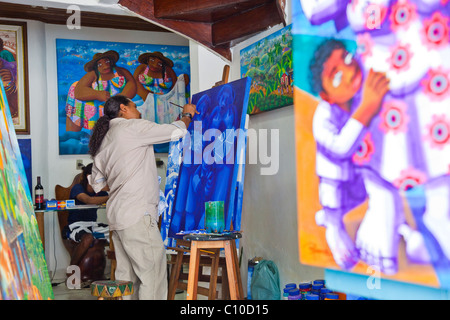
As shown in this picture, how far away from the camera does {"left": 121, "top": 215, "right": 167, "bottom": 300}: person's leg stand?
A: 2957 millimetres

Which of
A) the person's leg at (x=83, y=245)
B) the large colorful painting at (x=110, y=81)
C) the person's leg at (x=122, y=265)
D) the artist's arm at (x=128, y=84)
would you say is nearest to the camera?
the person's leg at (x=122, y=265)

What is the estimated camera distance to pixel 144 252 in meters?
2.97

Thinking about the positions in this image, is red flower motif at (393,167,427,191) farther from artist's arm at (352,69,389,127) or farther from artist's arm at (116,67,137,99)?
artist's arm at (116,67,137,99)

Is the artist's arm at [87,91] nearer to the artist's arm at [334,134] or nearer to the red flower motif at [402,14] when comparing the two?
the artist's arm at [334,134]

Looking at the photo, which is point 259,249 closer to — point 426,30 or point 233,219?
point 233,219

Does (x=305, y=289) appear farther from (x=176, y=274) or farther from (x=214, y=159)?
(x=214, y=159)

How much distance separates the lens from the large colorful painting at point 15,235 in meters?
1.27

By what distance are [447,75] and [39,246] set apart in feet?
4.83

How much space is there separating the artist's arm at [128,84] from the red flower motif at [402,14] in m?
5.05

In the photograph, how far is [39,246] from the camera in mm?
1928

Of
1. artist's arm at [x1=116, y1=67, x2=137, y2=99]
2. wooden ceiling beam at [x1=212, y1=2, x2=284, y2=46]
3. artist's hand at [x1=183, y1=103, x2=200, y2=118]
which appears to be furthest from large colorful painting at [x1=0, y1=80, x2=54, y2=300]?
artist's arm at [x1=116, y1=67, x2=137, y2=99]

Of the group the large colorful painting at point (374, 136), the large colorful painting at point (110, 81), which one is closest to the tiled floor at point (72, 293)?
the large colorful painting at point (110, 81)

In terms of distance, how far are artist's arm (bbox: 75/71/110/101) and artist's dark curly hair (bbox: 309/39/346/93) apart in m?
4.73
